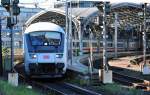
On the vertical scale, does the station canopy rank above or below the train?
above

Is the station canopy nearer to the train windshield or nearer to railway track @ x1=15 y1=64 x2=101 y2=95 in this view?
the train windshield

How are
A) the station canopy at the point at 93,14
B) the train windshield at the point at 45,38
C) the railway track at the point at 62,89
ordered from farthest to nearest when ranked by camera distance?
the station canopy at the point at 93,14
the train windshield at the point at 45,38
the railway track at the point at 62,89

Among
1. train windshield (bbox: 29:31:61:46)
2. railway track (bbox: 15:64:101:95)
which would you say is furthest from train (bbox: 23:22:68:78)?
railway track (bbox: 15:64:101:95)

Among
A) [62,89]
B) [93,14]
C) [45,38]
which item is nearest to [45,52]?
[45,38]

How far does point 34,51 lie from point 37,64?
27.5 inches

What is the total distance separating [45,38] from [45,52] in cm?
86

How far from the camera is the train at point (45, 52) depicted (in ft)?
74.1

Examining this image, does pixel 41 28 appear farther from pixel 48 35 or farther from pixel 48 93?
pixel 48 93

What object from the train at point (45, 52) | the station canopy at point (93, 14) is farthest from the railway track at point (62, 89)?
the station canopy at point (93, 14)

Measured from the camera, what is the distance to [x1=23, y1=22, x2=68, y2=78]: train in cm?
2258

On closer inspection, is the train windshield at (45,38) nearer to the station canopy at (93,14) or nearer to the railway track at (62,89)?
the railway track at (62,89)

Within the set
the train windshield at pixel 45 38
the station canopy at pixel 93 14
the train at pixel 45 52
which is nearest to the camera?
the train at pixel 45 52

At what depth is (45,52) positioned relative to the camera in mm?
22656

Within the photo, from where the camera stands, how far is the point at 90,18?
207 ft
